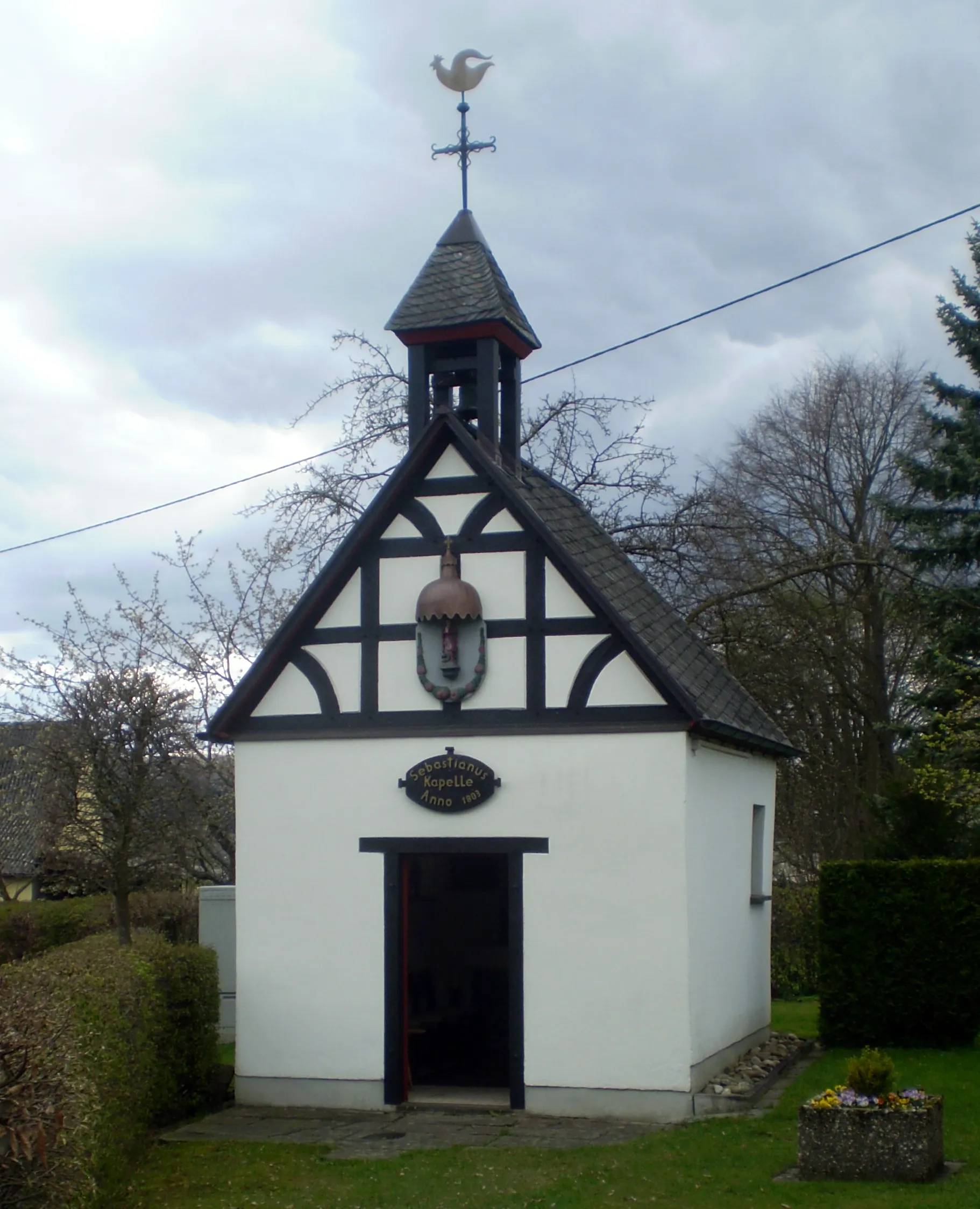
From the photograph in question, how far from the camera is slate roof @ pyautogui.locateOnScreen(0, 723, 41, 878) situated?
1856cm

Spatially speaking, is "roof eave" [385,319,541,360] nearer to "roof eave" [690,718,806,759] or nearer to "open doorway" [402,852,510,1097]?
"roof eave" [690,718,806,759]

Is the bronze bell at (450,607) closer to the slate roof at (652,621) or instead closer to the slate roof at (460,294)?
the slate roof at (652,621)

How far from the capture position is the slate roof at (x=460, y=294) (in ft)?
45.7

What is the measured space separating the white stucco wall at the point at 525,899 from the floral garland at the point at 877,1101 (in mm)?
2590

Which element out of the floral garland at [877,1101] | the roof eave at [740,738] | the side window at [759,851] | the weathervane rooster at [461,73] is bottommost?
the floral garland at [877,1101]

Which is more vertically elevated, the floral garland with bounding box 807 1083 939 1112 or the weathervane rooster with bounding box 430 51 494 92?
the weathervane rooster with bounding box 430 51 494 92

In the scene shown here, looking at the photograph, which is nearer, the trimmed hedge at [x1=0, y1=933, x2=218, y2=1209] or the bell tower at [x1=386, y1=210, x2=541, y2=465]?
the trimmed hedge at [x1=0, y1=933, x2=218, y2=1209]

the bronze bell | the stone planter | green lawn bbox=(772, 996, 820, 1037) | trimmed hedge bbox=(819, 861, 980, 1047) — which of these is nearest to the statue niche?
the bronze bell

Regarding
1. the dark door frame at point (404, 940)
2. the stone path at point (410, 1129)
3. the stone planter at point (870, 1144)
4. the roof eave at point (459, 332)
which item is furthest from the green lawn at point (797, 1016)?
the roof eave at point (459, 332)

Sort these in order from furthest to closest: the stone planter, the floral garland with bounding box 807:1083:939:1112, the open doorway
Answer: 1. the open doorway
2. the floral garland with bounding box 807:1083:939:1112
3. the stone planter

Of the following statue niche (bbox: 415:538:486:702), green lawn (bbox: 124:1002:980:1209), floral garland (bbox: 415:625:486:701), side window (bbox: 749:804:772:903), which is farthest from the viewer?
side window (bbox: 749:804:772:903)

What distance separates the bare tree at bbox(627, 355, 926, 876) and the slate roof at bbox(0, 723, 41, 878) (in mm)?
10169

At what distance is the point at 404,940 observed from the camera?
41.8 feet

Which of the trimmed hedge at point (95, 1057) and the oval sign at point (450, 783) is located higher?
the oval sign at point (450, 783)
